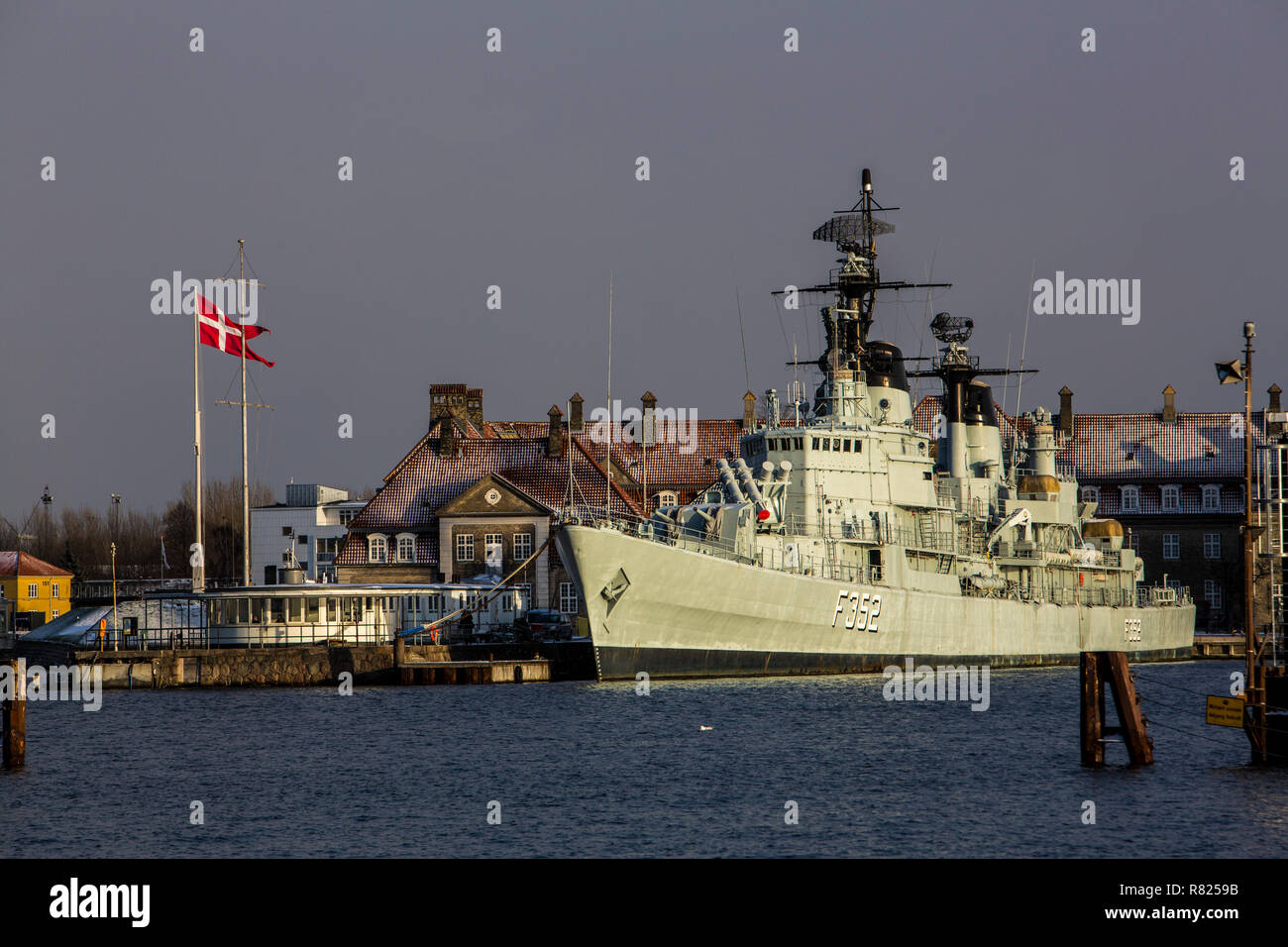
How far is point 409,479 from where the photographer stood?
249ft

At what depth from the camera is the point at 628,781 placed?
32.0m

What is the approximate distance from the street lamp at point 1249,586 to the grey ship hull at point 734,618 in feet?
67.1

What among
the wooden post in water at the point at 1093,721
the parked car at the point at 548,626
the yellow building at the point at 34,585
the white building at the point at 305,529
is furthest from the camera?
the white building at the point at 305,529

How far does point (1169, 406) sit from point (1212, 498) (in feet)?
23.9

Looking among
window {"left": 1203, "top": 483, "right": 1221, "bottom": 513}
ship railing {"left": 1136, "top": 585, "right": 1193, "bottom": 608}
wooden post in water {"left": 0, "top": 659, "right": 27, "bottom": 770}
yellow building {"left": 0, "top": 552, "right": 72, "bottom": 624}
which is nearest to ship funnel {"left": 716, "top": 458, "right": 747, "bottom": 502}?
wooden post in water {"left": 0, "top": 659, "right": 27, "bottom": 770}

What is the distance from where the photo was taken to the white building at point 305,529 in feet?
287

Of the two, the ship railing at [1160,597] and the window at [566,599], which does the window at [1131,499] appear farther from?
the window at [566,599]

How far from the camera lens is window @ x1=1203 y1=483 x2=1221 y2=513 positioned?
270ft

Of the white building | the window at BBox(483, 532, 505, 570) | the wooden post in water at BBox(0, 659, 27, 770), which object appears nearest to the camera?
the wooden post in water at BBox(0, 659, 27, 770)

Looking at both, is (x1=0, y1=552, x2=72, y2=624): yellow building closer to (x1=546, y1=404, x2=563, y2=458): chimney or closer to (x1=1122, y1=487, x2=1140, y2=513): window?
(x1=546, y1=404, x2=563, y2=458): chimney

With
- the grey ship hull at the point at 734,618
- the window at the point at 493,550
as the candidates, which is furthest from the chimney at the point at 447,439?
the grey ship hull at the point at 734,618

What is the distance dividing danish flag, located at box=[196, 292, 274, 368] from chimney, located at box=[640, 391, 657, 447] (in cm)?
3097
